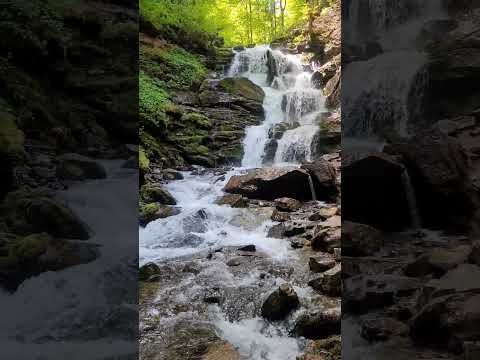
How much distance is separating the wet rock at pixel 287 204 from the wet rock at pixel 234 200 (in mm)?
296

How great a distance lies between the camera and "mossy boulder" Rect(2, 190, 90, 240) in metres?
1.92

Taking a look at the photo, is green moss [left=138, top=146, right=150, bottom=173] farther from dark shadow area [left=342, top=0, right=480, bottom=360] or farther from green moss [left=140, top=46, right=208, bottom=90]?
dark shadow area [left=342, top=0, right=480, bottom=360]

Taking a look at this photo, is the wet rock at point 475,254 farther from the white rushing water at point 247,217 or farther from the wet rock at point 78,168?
the wet rock at point 78,168

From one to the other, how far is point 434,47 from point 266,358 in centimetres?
203

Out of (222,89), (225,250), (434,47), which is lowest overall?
(225,250)

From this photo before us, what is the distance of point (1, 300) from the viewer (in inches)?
74.8

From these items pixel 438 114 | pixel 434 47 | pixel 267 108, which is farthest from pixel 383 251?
pixel 267 108

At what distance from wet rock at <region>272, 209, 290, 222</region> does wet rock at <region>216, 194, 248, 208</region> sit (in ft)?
0.94

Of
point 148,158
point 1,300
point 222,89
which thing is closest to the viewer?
point 1,300

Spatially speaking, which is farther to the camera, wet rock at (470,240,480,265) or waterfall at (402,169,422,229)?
waterfall at (402,169,422,229)

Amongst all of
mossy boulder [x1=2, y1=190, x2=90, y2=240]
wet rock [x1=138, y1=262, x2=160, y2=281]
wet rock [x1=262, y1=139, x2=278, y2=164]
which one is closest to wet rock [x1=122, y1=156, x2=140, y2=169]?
mossy boulder [x1=2, y1=190, x2=90, y2=240]

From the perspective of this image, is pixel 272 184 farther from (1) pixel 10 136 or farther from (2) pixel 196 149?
(1) pixel 10 136

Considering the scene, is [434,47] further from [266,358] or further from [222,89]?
[222,89]

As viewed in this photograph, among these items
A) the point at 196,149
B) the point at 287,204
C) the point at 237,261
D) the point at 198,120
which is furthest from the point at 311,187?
the point at 198,120
